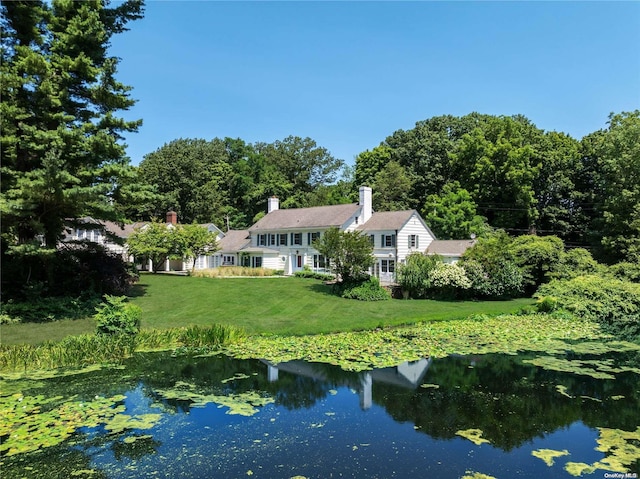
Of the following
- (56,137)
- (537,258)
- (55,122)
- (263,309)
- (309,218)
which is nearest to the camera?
(56,137)

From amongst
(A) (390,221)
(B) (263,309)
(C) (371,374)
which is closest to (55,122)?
(B) (263,309)

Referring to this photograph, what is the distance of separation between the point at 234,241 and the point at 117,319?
3253 centimetres

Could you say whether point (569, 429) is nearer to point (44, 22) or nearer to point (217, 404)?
point (217, 404)

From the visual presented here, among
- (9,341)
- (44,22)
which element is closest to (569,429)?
(9,341)

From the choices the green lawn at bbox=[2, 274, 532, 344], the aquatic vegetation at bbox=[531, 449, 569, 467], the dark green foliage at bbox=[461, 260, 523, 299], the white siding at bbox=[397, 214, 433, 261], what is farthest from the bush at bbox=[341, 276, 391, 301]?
the aquatic vegetation at bbox=[531, 449, 569, 467]

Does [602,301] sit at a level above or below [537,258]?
below

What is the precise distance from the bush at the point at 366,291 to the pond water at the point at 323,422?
1410 cm

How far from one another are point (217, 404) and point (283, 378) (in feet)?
8.01

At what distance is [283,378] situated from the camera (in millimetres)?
11773

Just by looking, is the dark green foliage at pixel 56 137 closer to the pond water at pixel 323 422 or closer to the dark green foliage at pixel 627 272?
the pond water at pixel 323 422

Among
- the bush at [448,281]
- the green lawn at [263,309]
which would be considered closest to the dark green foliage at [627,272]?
the green lawn at [263,309]

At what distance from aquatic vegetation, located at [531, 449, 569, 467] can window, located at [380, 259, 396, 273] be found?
1096 inches

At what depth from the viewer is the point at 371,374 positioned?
12.1m

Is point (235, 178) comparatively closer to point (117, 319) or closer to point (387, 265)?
point (387, 265)
